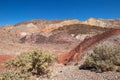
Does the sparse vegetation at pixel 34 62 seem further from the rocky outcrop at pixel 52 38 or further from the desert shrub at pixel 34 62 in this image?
the rocky outcrop at pixel 52 38

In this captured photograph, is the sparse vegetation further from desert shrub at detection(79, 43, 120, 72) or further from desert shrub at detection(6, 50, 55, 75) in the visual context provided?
desert shrub at detection(79, 43, 120, 72)

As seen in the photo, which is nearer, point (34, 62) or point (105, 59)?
point (105, 59)

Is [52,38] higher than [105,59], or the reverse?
[52,38]

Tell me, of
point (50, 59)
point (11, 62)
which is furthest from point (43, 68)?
point (11, 62)

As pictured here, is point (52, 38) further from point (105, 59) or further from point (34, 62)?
point (105, 59)

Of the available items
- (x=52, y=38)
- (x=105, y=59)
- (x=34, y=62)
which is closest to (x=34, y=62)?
(x=34, y=62)

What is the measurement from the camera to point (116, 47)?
50.4 feet

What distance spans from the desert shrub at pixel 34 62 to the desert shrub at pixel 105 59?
252cm

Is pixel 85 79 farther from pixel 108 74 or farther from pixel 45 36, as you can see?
pixel 45 36

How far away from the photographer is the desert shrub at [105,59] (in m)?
14.2

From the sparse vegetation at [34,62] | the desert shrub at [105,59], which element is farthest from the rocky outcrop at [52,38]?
the sparse vegetation at [34,62]

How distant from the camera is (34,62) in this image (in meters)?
15.0

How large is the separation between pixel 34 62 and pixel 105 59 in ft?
13.3

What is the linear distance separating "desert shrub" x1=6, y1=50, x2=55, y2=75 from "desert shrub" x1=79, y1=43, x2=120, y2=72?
2516 millimetres
